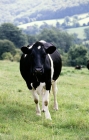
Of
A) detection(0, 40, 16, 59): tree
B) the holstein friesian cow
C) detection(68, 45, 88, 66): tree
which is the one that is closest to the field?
the holstein friesian cow

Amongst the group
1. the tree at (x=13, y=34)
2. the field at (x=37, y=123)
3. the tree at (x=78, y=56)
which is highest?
the field at (x=37, y=123)

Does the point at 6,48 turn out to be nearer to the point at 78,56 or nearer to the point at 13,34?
the point at 78,56

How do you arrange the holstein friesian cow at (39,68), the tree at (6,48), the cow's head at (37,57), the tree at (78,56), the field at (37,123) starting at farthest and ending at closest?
the tree at (6,48), the tree at (78,56), the holstein friesian cow at (39,68), the cow's head at (37,57), the field at (37,123)

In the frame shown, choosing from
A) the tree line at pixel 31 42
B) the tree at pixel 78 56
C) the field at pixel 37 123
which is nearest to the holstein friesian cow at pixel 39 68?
the field at pixel 37 123

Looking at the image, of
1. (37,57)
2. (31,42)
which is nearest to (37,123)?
(37,57)

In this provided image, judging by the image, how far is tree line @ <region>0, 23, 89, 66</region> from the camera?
75.5 meters

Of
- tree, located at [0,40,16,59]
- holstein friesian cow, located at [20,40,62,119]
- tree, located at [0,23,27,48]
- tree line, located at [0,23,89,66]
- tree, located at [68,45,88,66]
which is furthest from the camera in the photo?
tree, located at [0,23,27,48]

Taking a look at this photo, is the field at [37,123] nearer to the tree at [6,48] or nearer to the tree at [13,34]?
the tree at [6,48]

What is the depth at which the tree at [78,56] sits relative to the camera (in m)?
74.9

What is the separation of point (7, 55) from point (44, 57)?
6185 cm

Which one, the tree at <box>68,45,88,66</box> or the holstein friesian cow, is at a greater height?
the holstein friesian cow

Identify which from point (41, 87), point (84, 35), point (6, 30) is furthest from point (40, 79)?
point (84, 35)

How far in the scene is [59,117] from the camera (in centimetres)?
971

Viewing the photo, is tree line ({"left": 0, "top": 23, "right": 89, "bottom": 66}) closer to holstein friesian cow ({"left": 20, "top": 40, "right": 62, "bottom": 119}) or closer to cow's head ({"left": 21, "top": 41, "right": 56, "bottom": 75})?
holstein friesian cow ({"left": 20, "top": 40, "right": 62, "bottom": 119})
